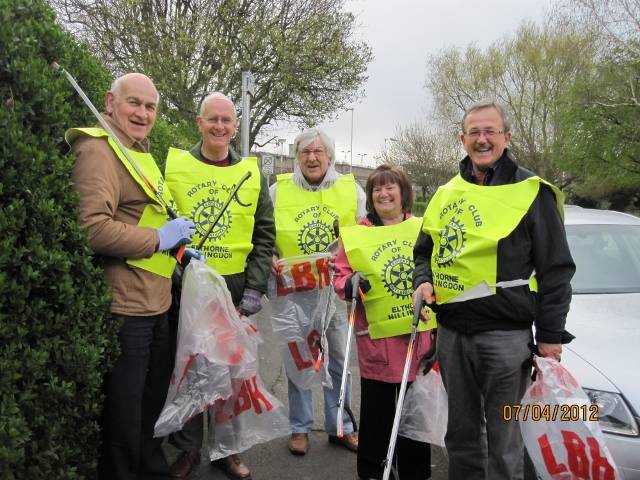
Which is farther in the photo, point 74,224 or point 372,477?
point 372,477

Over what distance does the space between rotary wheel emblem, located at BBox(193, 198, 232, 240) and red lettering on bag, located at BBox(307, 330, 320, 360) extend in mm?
932

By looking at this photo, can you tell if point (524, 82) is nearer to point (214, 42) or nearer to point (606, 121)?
point (606, 121)

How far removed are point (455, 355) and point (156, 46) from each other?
43.4ft

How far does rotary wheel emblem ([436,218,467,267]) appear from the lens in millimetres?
2389

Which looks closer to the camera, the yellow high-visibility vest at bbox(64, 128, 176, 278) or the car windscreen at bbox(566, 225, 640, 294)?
the yellow high-visibility vest at bbox(64, 128, 176, 278)

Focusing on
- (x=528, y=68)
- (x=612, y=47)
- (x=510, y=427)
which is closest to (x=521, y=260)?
(x=510, y=427)

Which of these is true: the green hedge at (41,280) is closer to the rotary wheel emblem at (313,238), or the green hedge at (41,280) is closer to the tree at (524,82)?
the rotary wheel emblem at (313,238)

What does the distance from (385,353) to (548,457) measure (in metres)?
0.91

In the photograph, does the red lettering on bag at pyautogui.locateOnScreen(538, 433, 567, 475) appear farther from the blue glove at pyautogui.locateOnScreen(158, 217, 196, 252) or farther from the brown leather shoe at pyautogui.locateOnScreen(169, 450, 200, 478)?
the brown leather shoe at pyautogui.locateOnScreen(169, 450, 200, 478)

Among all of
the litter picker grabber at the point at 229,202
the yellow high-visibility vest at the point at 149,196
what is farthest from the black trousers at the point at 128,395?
the litter picker grabber at the point at 229,202

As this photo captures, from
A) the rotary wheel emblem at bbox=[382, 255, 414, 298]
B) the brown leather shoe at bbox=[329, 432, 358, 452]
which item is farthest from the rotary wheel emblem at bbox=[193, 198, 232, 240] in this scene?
the brown leather shoe at bbox=[329, 432, 358, 452]

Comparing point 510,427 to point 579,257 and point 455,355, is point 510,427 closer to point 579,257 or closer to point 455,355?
point 455,355

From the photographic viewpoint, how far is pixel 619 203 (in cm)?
3288

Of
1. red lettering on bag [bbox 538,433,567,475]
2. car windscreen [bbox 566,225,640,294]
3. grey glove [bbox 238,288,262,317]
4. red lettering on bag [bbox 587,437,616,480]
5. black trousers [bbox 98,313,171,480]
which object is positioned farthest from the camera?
Result: car windscreen [bbox 566,225,640,294]
